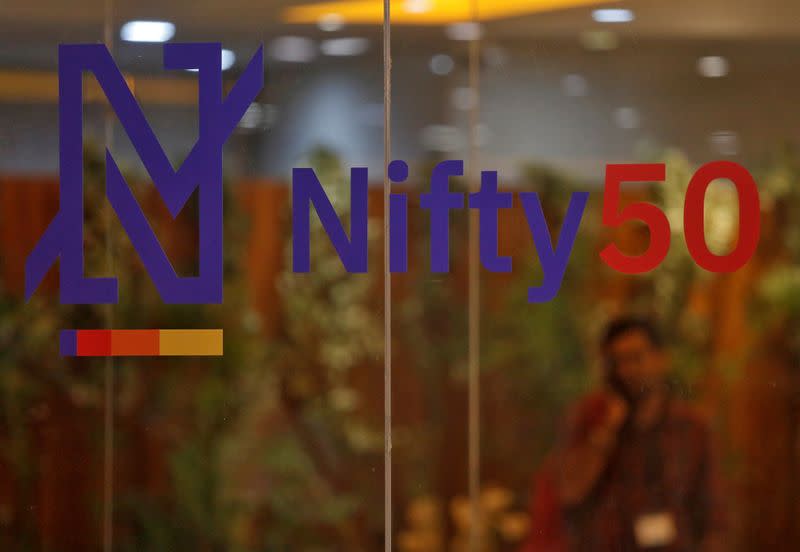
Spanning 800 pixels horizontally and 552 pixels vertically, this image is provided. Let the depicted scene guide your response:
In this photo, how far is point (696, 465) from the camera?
121 inches

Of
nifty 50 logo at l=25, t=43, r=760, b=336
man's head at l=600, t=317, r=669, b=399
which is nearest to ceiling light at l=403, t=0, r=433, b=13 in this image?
nifty 50 logo at l=25, t=43, r=760, b=336

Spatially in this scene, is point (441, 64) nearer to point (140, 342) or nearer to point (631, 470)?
point (140, 342)

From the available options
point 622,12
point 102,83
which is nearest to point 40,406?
point 102,83

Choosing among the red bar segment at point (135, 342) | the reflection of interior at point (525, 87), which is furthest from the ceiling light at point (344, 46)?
the red bar segment at point (135, 342)

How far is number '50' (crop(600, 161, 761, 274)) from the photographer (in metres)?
2.98

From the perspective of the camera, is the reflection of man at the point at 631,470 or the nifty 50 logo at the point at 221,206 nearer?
the nifty 50 logo at the point at 221,206

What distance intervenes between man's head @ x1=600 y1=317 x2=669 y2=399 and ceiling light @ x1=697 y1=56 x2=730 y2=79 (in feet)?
2.65

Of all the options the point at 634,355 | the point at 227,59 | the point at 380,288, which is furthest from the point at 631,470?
the point at 227,59

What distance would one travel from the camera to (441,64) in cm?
303

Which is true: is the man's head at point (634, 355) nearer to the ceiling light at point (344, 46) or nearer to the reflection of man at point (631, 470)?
the reflection of man at point (631, 470)

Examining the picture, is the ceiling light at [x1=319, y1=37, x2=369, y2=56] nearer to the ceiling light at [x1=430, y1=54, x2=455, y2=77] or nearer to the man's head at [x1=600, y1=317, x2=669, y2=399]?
the ceiling light at [x1=430, y1=54, x2=455, y2=77]

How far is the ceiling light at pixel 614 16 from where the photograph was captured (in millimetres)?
3018

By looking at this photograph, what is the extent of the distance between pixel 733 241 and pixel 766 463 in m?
0.72

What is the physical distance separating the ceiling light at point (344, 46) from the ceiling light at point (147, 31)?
1.63ft
